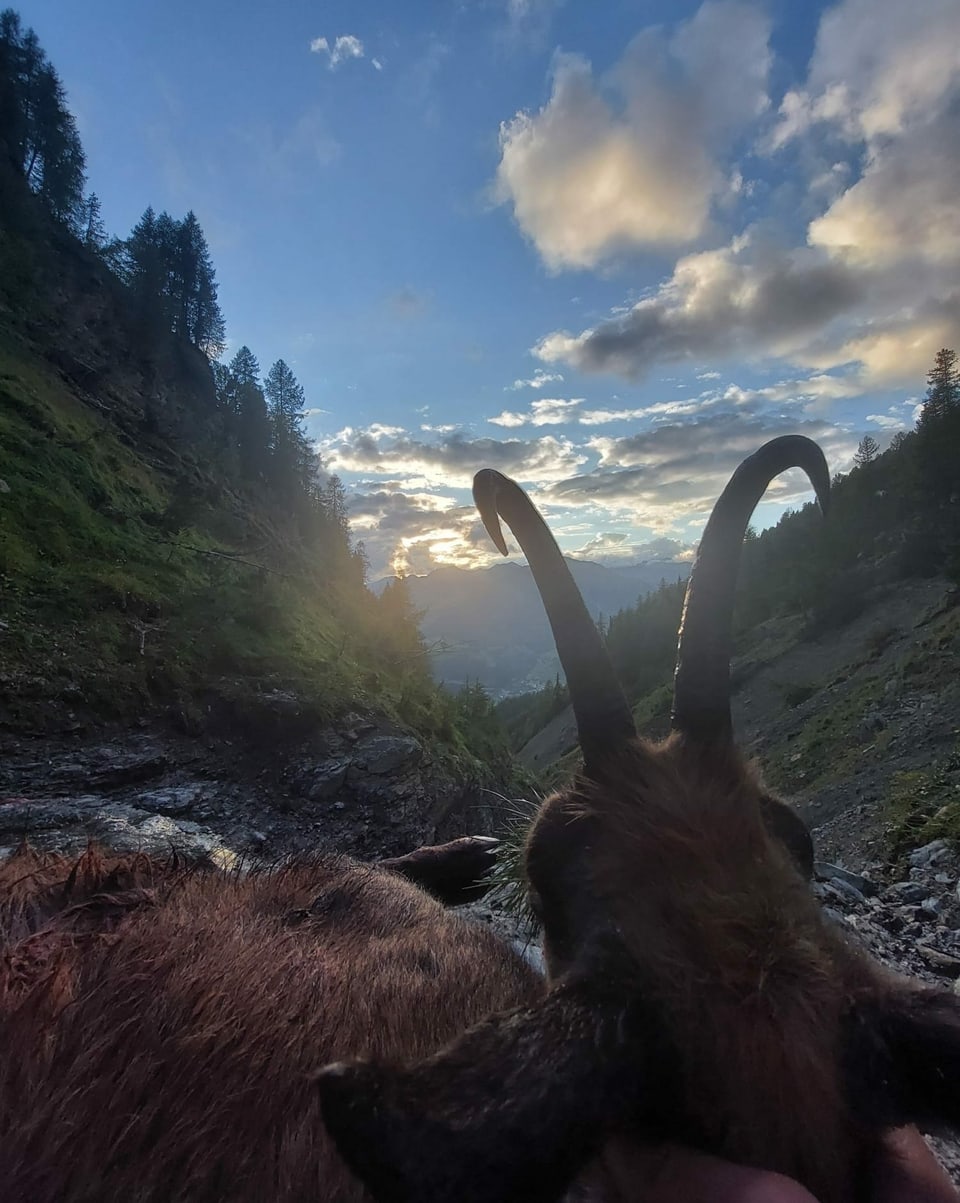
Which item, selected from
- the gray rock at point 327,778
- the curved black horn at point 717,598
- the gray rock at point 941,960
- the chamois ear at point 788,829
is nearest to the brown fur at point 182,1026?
the chamois ear at point 788,829

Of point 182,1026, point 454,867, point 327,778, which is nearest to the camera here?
point 182,1026

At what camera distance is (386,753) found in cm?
1187

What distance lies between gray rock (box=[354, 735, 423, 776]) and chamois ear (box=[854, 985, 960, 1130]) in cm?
1026

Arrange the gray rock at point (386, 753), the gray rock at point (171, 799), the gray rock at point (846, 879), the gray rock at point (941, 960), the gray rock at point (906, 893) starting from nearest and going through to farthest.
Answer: the gray rock at point (941, 960), the gray rock at point (846, 879), the gray rock at point (906, 893), the gray rock at point (171, 799), the gray rock at point (386, 753)

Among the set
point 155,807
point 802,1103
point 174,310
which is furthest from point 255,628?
point 174,310

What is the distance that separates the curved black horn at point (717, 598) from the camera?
2600 millimetres

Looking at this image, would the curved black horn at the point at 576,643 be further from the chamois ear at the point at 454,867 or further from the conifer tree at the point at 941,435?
the conifer tree at the point at 941,435

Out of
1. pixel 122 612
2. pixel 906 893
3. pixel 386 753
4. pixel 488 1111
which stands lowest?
pixel 906 893

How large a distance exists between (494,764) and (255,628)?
7.61m

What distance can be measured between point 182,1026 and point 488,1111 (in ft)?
3.11

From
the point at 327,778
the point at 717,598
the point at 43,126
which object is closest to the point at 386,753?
the point at 327,778

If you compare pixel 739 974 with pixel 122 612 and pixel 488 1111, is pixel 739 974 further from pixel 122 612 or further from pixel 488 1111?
pixel 122 612

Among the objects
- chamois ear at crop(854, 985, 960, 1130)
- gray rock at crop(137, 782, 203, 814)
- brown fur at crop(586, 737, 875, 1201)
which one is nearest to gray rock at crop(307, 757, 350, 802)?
gray rock at crop(137, 782, 203, 814)

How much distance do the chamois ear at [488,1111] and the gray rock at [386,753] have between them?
1035 cm
